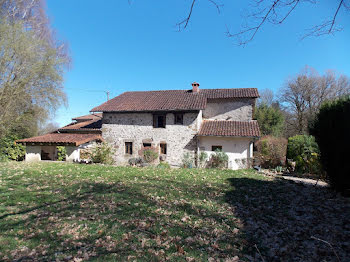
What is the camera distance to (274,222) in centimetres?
414

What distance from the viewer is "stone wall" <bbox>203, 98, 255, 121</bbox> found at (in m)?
15.4

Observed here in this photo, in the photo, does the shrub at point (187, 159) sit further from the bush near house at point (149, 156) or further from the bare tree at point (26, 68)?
the bare tree at point (26, 68)

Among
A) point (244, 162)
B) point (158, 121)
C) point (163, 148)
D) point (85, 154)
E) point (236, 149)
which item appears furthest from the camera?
point (158, 121)

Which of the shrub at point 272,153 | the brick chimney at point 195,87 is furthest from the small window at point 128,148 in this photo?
the shrub at point 272,153

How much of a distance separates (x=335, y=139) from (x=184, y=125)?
9.70 m

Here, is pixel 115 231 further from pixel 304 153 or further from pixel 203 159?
pixel 304 153

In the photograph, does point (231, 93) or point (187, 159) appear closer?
point (187, 159)

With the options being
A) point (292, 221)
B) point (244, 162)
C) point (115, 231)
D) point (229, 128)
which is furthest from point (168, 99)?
point (115, 231)

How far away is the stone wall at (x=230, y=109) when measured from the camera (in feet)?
50.5

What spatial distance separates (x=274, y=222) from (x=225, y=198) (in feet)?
5.13

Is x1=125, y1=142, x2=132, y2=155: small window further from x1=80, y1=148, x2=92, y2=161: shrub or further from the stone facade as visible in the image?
x1=80, y1=148, x2=92, y2=161: shrub

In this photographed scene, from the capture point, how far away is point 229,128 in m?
14.1

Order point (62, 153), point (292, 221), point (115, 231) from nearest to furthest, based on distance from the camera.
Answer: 1. point (115, 231)
2. point (292, 221)
3. point (62, 153)

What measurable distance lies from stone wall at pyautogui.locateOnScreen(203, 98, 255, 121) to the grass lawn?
9.73 metres
